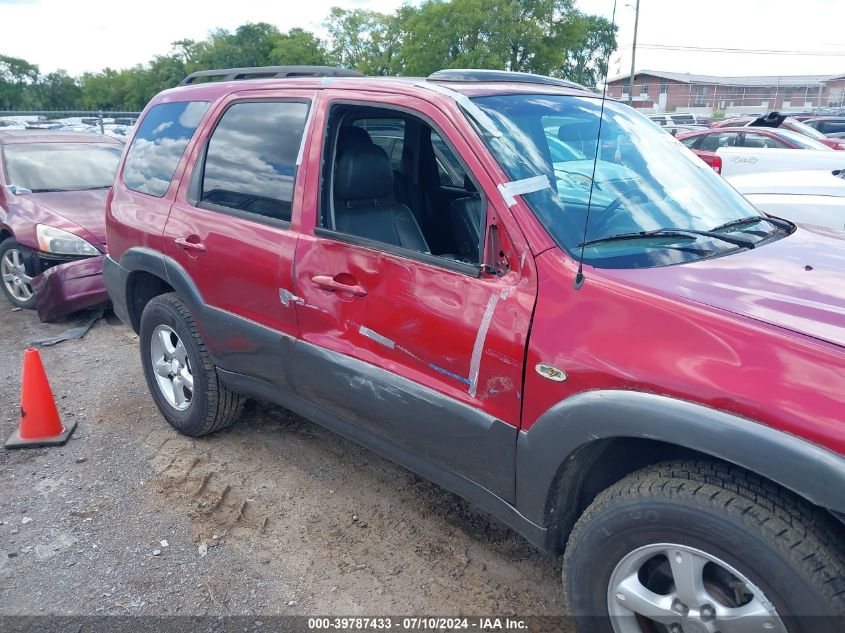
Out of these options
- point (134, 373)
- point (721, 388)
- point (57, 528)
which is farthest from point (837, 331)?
point (134, 373)

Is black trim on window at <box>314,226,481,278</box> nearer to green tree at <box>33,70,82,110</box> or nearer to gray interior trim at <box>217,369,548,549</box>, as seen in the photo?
gray interior trim at <box>217,369,548,549</box>

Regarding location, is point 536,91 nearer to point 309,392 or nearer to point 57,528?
point 309,392

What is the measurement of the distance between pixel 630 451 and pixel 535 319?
528 mm

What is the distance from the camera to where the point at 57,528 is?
10.6 feet

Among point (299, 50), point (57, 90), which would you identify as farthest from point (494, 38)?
point (57, 90)

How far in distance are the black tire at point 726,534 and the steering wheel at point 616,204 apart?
2.92 ft

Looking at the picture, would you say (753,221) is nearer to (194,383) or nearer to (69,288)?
(194,383)

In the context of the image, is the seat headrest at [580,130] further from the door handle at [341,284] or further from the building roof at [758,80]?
the building roof at [758,80]

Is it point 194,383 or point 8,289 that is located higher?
point 194,383

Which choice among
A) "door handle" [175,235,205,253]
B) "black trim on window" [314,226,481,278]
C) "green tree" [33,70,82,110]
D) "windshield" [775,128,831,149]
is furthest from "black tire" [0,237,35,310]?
"green tree" [33,70,82,110]

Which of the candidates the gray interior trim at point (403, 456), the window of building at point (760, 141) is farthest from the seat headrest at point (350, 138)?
the window of building at point (760, 141)

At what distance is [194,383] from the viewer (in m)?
3.78

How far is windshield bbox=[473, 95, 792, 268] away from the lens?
2.37 metres

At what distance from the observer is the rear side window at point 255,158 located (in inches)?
124
